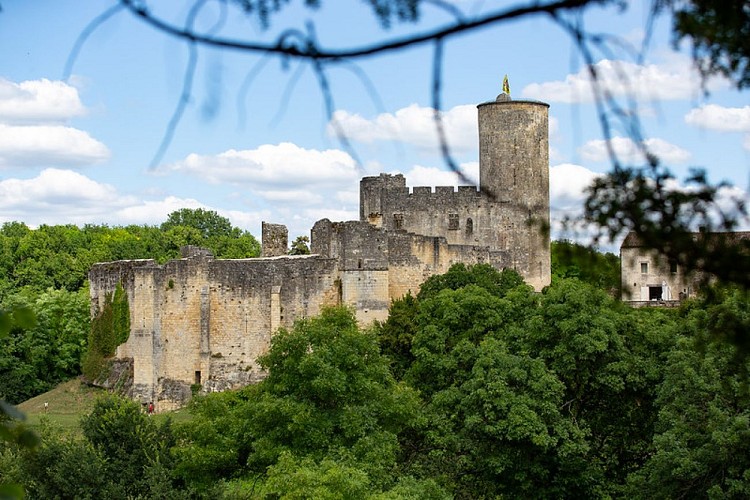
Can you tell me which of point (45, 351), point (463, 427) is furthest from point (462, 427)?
point (45, 351)

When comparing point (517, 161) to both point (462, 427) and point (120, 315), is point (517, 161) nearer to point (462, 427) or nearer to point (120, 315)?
point (120, 315)

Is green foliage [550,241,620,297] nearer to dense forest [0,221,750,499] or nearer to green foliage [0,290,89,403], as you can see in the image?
dense forest [0,221,750,499]

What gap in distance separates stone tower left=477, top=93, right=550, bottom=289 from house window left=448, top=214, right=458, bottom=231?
1.41 m

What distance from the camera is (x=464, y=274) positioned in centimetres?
3459

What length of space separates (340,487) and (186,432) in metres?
6.81

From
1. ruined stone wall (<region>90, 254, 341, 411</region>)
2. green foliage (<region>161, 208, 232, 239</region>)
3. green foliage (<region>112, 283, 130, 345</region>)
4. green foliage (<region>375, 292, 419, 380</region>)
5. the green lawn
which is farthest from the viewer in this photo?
green foliage (<region>161, 208, 232, 239</region>)

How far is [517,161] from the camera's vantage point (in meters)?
42.4

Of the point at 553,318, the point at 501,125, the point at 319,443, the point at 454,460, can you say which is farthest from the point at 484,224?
the point at 319,443

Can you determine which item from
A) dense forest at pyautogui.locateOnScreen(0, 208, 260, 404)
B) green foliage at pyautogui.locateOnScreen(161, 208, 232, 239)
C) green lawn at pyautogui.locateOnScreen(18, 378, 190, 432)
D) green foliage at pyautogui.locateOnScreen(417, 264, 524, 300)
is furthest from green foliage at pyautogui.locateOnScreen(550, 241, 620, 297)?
green foliage at pyautogui.locateOnScreen(161, 208, 232, 239)

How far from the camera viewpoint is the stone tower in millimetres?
42375

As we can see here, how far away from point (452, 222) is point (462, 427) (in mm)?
17189

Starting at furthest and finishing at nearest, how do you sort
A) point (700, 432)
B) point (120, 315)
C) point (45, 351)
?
point (45, 351) → point (120, 315) → point (700, 432)

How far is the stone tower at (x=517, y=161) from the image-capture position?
42375 mm

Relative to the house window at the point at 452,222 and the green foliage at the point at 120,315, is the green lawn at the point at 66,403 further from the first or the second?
the house window at the point at 452,222
